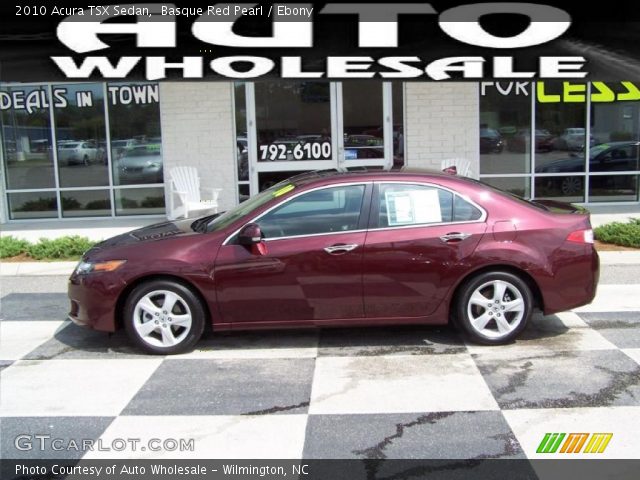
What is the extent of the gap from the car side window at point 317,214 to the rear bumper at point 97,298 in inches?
52.9

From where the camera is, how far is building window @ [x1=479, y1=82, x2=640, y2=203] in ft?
41.3

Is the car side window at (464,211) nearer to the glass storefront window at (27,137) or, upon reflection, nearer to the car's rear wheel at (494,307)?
the car's rear wheel at (494,307)

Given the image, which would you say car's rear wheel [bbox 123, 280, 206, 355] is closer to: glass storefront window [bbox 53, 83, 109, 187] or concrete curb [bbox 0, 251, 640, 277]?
concrete curb [bbox 0, 251, 640, 277]

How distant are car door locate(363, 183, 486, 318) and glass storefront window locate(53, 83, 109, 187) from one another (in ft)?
27.5

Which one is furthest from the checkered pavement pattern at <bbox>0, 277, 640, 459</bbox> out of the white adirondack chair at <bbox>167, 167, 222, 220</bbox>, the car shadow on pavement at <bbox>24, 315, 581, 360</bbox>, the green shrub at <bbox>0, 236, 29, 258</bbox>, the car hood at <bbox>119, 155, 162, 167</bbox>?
the car hood at <bbox>119, 155, 162, 167</bbox>

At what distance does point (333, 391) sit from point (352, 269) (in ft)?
3.59

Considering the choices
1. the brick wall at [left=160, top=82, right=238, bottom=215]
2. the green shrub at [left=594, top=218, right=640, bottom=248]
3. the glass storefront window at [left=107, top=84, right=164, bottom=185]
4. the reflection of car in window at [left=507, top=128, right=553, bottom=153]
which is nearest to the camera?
the green shrub at [left=594, top=218, right=640, bottom=248]

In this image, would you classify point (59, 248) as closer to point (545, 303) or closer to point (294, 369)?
point (294, 369)

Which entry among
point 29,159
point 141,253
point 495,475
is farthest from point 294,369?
point 29,159

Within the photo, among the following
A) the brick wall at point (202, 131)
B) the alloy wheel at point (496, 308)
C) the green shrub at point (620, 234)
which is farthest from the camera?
the brick wall at point (202, 131)

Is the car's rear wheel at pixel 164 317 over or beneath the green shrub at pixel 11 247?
beneath

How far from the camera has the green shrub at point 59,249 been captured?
32.2 feet

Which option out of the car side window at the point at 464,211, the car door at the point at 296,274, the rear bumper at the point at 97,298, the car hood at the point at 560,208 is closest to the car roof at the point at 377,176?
the car side window at the point at 464,211

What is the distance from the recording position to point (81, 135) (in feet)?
41.4
